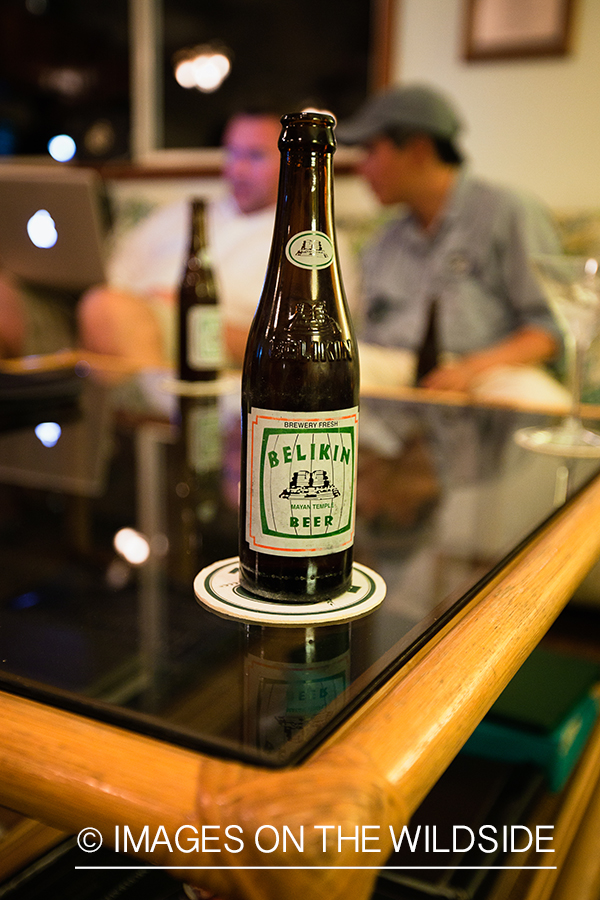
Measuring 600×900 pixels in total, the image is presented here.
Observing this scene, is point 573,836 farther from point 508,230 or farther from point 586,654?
point 508,230

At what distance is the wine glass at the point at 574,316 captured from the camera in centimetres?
97

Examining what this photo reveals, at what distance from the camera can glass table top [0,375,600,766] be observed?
0.40 metres

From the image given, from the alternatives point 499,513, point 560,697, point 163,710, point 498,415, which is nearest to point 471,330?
point 498,415

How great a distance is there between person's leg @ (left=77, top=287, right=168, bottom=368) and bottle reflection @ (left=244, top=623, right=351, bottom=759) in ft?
4.72

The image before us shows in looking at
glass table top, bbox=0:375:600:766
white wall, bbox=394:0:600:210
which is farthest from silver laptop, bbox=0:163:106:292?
white wall, bbox=394:0:600:210

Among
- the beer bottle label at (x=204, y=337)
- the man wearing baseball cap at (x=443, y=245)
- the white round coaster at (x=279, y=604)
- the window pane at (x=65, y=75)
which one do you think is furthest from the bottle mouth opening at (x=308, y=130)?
the window pane at (x=65, y=75)

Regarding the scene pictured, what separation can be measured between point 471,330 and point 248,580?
5.92 ft

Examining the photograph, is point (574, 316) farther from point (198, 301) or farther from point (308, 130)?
point (308, 130)

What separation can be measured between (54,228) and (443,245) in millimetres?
1219

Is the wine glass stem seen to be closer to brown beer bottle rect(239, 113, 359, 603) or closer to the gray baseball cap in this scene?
brown beer bottle rect(239, 113, 359, 603)

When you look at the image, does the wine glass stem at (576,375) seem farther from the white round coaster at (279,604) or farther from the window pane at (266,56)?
the window pane at (266,56)

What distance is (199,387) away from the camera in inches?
51.1

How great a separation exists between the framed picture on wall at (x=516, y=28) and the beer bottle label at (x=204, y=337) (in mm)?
1807

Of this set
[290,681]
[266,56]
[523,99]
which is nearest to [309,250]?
[290,681]
